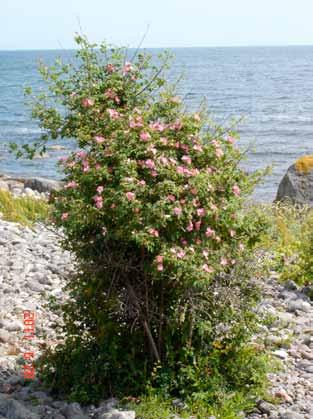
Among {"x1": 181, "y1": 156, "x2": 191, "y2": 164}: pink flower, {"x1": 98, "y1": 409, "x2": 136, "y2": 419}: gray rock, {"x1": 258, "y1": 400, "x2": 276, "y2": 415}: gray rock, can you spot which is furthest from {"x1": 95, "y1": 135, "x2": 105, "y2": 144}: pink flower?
{"x1": 258, "y1": 400, "x2": 276, "y2": 415}: gray rock

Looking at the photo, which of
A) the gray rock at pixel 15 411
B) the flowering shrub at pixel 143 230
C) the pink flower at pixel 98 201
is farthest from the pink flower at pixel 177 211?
the gray rock at pixel 15 411

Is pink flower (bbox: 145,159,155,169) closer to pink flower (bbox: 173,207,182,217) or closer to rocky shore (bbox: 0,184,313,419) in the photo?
pink flower (bbox: 173,207,182,217)

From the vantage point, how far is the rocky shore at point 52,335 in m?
4.71

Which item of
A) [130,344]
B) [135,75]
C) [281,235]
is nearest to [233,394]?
[130,344]

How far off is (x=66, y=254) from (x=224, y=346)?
13.6 ft

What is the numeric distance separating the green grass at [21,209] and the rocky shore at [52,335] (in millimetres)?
1208

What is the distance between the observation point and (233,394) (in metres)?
4.73

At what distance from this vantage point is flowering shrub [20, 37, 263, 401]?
13.9 ft

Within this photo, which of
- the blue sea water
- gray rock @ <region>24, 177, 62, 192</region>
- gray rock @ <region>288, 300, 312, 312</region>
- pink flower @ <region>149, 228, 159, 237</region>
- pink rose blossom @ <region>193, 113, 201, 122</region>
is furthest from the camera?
the blue sea water

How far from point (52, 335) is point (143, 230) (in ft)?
7.82

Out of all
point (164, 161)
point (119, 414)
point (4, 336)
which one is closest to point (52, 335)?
point (4, 336)

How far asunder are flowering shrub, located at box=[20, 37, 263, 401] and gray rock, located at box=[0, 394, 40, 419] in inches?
13.6

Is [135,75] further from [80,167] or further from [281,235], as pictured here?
[281,235]

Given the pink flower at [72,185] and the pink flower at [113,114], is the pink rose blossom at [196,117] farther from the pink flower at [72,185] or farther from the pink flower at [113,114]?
the pink flower at [72,185]
